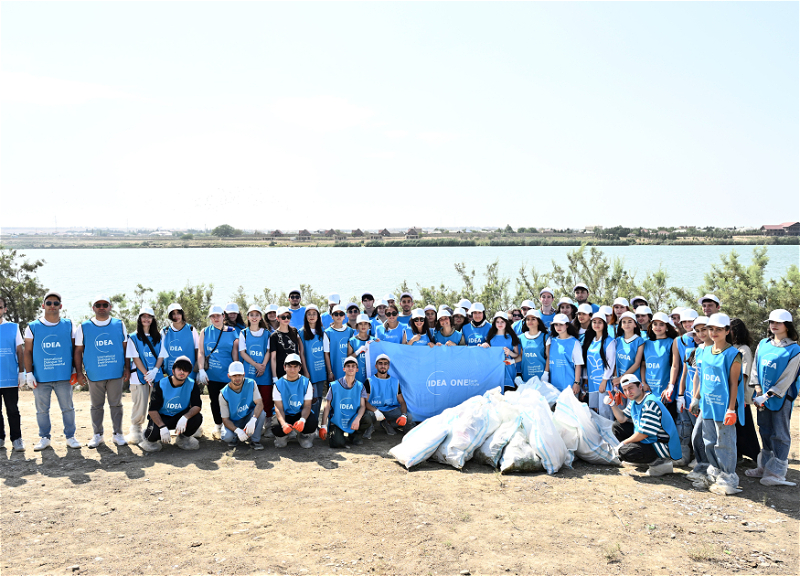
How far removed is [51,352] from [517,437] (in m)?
5.25

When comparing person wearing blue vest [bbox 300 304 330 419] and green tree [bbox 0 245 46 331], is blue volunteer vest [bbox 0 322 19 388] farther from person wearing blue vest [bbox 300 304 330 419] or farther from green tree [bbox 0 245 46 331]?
green tree [bbox 0 245 46 331]

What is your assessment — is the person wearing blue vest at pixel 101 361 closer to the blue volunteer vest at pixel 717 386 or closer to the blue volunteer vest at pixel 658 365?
the blue volunteer vest at pixel 658 365

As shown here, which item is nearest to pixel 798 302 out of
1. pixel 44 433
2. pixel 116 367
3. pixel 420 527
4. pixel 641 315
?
pixel 641 315

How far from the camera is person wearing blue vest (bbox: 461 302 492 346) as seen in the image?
7.69m

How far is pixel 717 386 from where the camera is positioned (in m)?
5.25

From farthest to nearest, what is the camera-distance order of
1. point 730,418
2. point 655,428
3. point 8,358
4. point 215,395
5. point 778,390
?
point 215,395
point 8,358
point 655,428
point 778,390
point 730,418

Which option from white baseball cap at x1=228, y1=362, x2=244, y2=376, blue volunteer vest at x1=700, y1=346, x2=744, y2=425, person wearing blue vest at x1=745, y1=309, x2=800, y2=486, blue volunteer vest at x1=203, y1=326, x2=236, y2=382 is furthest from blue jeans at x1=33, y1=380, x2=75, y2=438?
person wearing blue vest at x1=745, y1=309, x2=800, y2=486

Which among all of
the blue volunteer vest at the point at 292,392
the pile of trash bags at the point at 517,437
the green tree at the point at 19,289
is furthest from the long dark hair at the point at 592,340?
the green tree at the point at 19,289

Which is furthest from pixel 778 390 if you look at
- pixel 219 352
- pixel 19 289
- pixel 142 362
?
pixel 19 289

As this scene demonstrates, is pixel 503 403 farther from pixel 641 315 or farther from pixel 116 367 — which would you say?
pixel 116 367

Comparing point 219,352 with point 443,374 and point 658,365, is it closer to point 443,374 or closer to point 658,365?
point 443,374

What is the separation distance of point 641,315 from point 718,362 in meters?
1.69

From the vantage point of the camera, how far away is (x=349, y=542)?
4.36 meters

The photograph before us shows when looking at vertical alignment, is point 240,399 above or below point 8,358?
below
